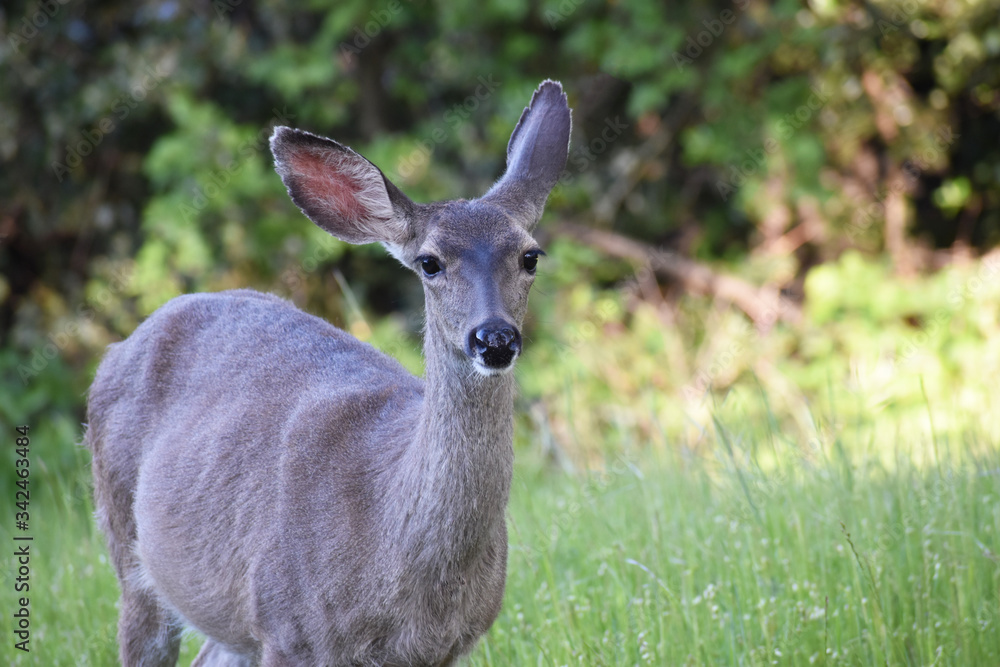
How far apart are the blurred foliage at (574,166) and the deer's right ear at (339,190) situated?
4637 millimetres

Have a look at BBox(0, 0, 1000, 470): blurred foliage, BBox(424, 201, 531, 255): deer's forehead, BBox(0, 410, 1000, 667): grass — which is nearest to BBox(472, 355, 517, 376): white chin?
BBox(424, 201, 531, 255): deer's forehead

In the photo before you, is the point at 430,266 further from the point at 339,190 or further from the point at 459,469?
the point at 459,469

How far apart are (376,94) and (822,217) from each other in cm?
402

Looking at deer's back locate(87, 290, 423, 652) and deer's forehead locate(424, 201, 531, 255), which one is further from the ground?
deer's forehead locate(424, 201, 531, 255)

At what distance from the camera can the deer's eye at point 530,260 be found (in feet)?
10.8

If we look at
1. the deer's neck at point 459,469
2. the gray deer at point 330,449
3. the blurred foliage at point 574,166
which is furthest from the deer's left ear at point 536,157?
the blurred foliage at point 574,166

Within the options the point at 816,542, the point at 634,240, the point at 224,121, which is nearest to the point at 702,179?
the point at 634,240

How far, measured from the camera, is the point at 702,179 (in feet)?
33.9

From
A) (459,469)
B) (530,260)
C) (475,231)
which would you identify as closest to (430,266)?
(475,231)

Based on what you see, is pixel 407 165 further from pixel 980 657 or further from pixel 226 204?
pixel 980 657

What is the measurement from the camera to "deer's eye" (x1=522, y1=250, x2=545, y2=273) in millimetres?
3279

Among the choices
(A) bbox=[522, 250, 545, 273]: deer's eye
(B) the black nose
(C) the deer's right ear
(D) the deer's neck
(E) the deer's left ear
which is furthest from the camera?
(E) the deer's left ear

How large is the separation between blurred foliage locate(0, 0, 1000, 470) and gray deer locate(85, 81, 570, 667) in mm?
4123

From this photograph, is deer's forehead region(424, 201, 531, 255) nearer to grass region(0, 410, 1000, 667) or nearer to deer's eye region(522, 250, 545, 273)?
deer's eye region(522, 250, 545, 273)
